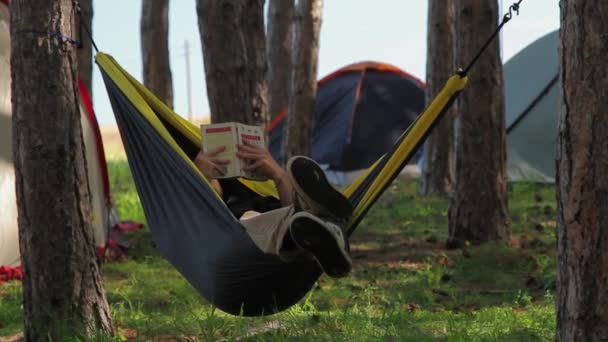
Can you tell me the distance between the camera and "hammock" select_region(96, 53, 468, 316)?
344cm

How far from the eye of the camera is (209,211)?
351 cm

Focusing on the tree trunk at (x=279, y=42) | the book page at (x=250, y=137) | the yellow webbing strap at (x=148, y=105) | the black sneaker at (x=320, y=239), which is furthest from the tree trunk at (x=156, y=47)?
the black sneaker at (x=320, y=239)

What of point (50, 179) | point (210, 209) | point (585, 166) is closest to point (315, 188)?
point (210, 209)

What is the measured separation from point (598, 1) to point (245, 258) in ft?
4.88

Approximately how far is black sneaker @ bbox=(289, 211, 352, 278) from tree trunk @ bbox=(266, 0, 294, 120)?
8516 millimetres

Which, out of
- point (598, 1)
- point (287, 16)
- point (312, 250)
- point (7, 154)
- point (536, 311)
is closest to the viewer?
point (598, 1)

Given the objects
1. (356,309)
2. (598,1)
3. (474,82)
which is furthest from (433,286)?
(598,1)

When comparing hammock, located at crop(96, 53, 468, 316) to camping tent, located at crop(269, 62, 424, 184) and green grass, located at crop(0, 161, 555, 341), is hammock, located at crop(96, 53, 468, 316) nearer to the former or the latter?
green grass, located at crop(0, 161, 555, 341)

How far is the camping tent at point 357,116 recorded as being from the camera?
12.1 m

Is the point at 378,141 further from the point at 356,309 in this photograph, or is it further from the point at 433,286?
the point at 356,309

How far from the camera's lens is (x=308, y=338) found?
372 cm

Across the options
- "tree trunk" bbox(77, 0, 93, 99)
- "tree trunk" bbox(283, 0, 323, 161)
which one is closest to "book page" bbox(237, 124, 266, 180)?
"tree trunk" bbox(77, 0, 93, 99)

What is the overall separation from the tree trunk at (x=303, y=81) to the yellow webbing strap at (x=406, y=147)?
18.2ft

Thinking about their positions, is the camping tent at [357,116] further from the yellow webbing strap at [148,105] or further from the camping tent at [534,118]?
the yellow webbing strap at [148,105]
